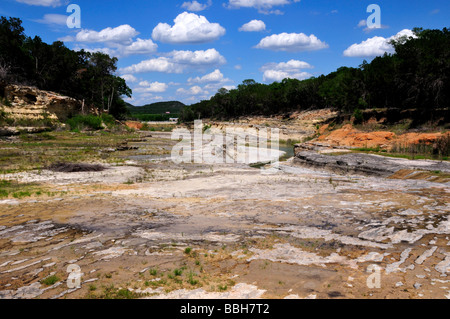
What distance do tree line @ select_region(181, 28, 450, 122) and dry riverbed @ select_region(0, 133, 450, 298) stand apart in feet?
82.5

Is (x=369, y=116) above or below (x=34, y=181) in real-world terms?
above

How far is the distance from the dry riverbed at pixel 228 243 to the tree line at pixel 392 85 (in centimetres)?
2515

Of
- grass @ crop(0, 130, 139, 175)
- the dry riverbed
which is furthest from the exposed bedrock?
grass @ crop(0, 130, 139, 175)

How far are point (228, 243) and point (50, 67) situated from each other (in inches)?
2198

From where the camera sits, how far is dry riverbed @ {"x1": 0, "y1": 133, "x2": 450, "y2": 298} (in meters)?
5.51

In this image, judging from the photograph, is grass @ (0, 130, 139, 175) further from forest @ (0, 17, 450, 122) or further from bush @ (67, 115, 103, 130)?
forest @ (0, 17, 450, 122)

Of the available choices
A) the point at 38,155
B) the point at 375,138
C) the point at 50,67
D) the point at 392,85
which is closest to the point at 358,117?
the point at 392,85

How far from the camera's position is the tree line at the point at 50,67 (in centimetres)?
4681

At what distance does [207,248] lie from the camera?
738 centimetres

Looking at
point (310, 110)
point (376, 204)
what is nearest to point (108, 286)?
point (376, 204)

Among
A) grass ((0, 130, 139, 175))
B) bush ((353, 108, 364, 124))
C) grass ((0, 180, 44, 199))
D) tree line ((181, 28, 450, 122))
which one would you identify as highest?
tree line ((181, 28, 450, 122))

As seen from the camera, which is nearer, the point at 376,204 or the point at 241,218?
the point at 241,218

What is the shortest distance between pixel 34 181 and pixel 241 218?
1153 cm
